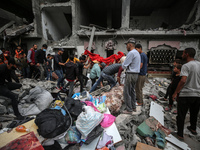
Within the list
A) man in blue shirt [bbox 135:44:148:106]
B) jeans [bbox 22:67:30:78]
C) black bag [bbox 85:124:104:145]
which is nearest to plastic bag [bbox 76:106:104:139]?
black bag [bbox 85:124:104:145]

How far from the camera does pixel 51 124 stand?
1755 millimetres

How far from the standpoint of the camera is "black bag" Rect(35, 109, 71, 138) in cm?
170

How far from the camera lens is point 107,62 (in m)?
5.38

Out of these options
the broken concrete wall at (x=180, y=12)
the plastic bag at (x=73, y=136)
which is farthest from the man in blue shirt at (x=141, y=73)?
the broken concrete wall at (x=180, y=12)

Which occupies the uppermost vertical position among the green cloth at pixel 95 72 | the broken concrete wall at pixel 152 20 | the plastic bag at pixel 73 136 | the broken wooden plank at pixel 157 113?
the broken concrete wall at pixel 152 20

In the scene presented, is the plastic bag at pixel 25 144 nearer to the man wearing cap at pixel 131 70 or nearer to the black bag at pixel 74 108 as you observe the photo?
the black bag at pixel 74 108

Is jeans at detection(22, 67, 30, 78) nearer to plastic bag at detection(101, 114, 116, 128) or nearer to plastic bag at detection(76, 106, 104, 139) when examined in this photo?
plastic bag at detection(76, 106, 104, 139)

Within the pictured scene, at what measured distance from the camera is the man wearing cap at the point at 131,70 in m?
2.58

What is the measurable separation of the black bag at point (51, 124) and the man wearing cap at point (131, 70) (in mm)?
1777

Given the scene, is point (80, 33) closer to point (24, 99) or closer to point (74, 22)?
point (74, 22)

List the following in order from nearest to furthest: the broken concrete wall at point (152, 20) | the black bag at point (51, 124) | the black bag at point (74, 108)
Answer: the black bag at point (51, 124), the black bag at point (74, 108), the broken concrete wall at point (152, 20)

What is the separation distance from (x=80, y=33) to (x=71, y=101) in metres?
7.01

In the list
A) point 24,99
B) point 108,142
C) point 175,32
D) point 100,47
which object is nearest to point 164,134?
point 108,142

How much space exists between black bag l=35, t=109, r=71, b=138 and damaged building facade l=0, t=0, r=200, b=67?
22.2ft
